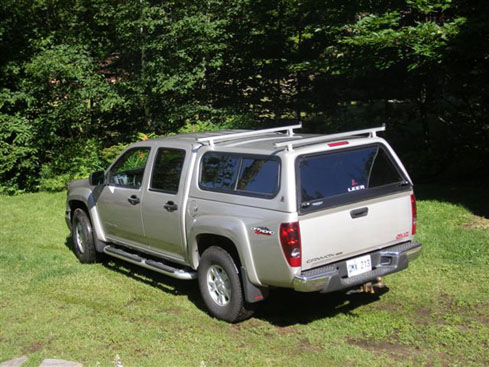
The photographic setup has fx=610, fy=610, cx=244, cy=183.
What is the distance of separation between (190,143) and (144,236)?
1.34 metres

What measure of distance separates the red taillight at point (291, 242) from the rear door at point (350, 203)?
5 centimetres

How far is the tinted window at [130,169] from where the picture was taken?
755 cm

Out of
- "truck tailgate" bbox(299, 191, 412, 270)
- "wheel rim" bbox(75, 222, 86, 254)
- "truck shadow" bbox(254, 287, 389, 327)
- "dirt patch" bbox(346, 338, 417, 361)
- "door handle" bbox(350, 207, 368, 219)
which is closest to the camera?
"dirt patch" bbox(346, 338, 417, 361)

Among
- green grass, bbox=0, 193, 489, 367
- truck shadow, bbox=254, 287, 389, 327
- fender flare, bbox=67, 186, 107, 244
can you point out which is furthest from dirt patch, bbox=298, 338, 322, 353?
fender flare, bbox=67, 186, 107, 244

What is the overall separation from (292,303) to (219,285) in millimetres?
960

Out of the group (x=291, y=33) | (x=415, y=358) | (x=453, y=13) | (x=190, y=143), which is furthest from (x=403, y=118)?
(x=415, y=358)

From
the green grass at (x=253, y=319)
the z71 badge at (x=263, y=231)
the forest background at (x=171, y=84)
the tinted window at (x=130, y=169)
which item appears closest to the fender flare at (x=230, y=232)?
the z71 badge at (x=263, y=231)

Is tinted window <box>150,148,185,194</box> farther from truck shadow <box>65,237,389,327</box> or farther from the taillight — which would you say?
the taillight

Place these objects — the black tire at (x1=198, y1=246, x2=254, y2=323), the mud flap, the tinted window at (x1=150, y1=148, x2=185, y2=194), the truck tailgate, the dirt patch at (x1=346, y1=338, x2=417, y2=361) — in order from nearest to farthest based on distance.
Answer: the dirt patch at (x1=346, y1=338, x2=417, y2=361), the truck tailgate, the mud flap, the black tire at (x1=198, y1=246, x2=254, y2=323), the tinted window at (x1=150, y1=148, x2=185, y2=194)

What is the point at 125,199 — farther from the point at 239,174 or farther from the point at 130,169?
the point at 239,174

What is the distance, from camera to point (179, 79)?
14.6 metres

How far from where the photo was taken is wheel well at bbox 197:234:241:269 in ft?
20.2

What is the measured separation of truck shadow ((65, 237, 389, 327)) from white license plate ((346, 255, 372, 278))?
0.69 metres

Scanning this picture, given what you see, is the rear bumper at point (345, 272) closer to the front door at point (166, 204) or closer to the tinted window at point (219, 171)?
the tinted window at point (219, 171)
